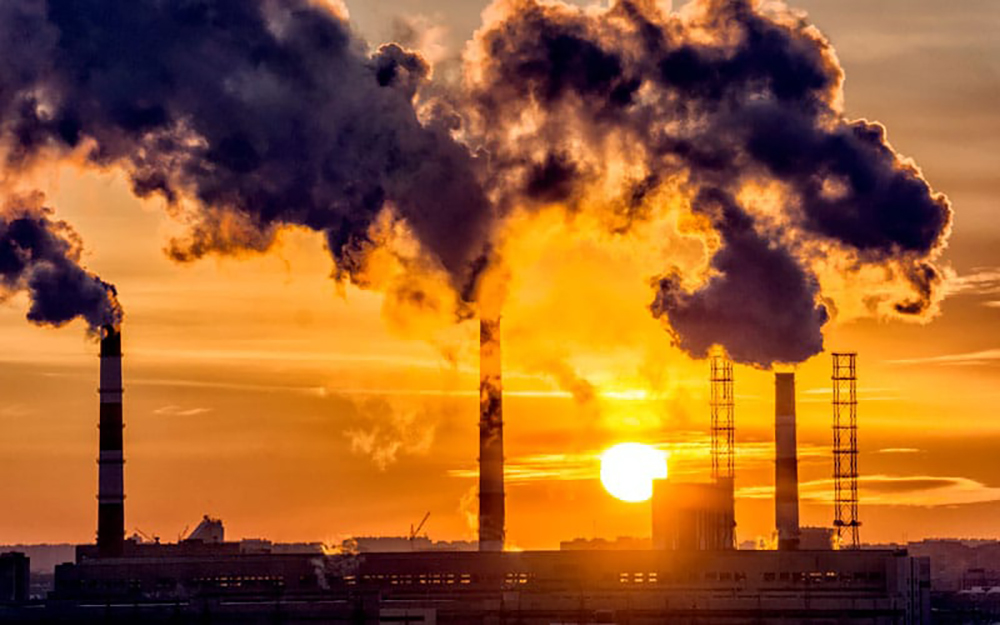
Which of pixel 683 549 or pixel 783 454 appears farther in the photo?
pixel 783 454

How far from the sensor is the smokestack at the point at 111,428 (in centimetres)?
13462

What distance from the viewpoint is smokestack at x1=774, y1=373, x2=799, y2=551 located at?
16100 cm

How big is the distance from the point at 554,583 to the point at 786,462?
90.3ft

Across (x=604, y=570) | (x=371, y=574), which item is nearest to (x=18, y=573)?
(x=371, y=574)

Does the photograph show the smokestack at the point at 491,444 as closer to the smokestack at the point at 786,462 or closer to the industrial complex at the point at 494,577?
the industrial complex at the point at 494,577

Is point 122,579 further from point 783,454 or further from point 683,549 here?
point 783,454

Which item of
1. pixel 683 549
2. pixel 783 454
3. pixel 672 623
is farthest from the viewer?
pixel 783 454

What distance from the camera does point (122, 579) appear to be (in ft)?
461

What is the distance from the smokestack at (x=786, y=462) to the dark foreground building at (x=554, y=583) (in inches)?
454

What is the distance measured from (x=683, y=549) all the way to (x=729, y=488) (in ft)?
51.0

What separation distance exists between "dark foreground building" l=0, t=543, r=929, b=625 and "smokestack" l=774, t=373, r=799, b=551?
11.5 m

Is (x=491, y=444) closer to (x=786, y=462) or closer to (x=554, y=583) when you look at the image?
(x=554, y=583)

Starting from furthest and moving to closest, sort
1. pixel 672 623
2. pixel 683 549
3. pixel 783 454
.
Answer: pixel 783 454, pixel 683 549, pixel 672 623

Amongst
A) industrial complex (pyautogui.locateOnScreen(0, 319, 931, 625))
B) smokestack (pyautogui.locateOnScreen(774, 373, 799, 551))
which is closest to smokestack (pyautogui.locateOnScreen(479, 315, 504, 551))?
industrial complex (pyautogui.locateOnScreen(0, 319, 931, 625))
